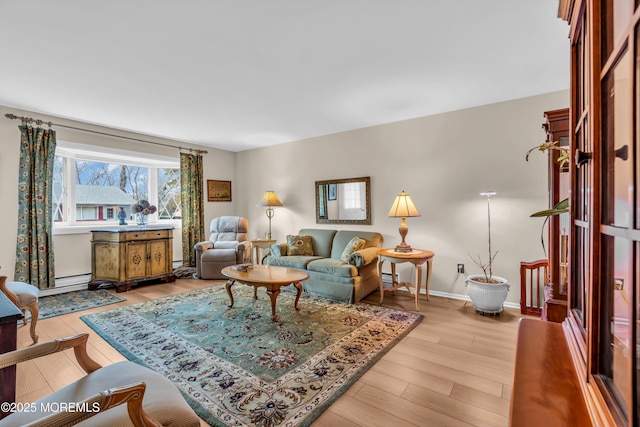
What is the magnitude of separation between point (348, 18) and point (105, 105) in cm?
315

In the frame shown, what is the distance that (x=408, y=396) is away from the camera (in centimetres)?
177

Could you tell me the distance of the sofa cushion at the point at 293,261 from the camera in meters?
3.96

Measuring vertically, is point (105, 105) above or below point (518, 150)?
above

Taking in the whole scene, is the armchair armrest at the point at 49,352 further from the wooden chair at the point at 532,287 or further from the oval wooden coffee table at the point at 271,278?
the wooden chair at the point at 532,287

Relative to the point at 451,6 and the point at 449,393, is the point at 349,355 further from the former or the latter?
the point at 451,6

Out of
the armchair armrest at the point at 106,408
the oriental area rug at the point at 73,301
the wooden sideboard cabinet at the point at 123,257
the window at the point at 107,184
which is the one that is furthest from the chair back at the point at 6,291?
the window at the point at 107,184

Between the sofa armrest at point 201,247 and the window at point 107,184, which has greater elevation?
the window at point 107,184

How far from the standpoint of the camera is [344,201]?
15.3ft

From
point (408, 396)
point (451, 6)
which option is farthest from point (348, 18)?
point (408, 396)

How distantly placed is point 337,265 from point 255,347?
1.53 metres

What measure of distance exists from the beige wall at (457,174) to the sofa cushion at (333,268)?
3.18ft

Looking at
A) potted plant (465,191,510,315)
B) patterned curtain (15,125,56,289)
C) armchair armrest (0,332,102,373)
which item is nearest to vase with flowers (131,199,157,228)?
patterned curtain (15,125,56,289)

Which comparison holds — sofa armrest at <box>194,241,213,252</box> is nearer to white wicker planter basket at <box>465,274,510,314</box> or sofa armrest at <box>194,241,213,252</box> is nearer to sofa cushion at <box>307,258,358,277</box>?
sofa cushion at <box>307,258,358,277</box>

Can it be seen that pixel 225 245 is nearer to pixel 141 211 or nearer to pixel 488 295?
pixel 141 211
